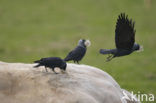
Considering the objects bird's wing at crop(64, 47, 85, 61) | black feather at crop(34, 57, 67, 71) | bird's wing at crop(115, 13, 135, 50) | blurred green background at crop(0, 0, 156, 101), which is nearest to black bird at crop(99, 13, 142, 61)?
bird's wing at crop(115, 13, 135, 50)

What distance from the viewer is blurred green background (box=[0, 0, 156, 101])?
59.2ft

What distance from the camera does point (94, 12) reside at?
87.1 ft

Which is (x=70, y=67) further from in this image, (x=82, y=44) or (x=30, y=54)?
(x=30, y=54)

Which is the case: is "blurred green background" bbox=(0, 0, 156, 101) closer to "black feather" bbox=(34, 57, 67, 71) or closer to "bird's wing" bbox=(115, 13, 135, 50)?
"bird's wing" bbox=(115, 13, 135, 50)

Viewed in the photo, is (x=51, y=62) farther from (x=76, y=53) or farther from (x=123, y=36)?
(x=123, y=36)

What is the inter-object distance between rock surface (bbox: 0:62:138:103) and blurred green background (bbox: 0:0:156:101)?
6.98m

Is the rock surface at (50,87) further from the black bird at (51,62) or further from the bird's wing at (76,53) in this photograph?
the bird's wing at (76,53)

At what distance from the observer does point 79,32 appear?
2283 centimetres

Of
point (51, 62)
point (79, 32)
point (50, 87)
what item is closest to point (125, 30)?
point (51, 62)

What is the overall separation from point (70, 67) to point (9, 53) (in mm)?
11918

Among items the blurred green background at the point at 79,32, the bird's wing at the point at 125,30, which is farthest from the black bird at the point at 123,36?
the blurred green background at the point at 79,32

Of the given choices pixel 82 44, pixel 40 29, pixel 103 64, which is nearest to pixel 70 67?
pixel 82 44

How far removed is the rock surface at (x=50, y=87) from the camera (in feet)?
24.3

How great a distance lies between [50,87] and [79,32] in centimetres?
1529
